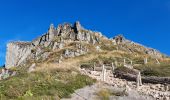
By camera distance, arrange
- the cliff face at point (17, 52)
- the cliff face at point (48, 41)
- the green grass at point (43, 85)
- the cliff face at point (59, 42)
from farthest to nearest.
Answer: the cliff face at point (17, 52), the cliff face at point (48, 41), the cliff face at point (59, 42), the green grass at point (43, 85)

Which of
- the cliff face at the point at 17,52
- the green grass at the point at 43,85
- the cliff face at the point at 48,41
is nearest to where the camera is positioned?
the green grass at the point at 43,85

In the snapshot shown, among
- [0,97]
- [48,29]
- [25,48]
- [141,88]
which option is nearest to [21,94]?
[0,97]

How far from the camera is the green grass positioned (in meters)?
28.2

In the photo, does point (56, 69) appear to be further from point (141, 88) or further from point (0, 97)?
point (0, 97)

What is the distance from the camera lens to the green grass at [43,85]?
28.2 m

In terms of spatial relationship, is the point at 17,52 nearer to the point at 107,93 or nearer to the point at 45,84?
the point at 45,84

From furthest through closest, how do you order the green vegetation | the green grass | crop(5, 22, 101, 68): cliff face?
crop(5, 22, 101, 68): cliff face, the green vegetation, the green grass

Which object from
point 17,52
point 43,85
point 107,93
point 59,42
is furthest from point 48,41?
point 43,85

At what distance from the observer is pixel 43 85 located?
1201 inches

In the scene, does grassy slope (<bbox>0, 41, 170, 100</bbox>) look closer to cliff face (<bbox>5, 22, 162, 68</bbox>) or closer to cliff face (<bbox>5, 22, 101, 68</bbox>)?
cliff face (<bbox>5, 22, 162, 68</bbox>)

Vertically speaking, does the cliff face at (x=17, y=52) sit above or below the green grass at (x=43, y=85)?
above

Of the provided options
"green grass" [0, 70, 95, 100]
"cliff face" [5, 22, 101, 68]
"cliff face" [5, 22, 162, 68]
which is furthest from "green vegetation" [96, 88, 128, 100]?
"cliff face" [5, 22, 101, 68]

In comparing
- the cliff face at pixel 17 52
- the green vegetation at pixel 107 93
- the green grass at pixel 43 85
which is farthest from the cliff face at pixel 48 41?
the green vegetation at pixel 107 93

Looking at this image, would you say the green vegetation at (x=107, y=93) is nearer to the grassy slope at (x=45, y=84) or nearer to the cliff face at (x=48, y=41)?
the grassy slope at (x=45, y=84)
